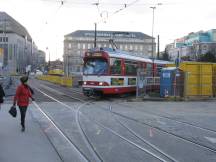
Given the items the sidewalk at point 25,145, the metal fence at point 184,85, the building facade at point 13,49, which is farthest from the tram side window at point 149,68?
the building facade at point 13,49

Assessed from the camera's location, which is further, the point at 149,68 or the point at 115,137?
the point at 149,68

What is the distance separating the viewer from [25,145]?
10.9m

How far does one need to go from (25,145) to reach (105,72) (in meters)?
16.6

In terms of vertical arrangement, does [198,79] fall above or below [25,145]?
above

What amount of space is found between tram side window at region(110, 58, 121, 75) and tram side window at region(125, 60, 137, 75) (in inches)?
47.1

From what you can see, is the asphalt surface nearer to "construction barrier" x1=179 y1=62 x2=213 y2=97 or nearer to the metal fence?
the metal fence

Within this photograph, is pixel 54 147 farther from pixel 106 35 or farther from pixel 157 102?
pixel 106 35

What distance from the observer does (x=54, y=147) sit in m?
10.7

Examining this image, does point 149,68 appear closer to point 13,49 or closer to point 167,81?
point 167,81

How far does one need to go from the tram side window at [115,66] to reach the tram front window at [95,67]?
43 cm

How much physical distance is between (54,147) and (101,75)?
54.8ft

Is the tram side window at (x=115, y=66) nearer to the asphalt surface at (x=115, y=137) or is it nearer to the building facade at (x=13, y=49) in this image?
the asphalt surface at (x=115, y=137)

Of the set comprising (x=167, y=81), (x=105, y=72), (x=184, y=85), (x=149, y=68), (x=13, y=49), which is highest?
(x=13, y=49)

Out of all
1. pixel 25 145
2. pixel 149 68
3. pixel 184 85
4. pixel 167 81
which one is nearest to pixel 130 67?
pixel 167 81
